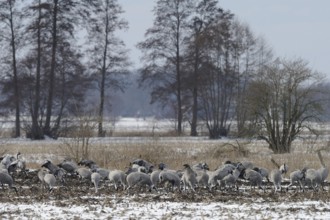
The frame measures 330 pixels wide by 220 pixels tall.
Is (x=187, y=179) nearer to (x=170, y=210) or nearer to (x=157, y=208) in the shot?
(x=157, y=208)

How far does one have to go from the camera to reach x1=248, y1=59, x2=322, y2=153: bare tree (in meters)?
32.9

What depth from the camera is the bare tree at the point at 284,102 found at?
32.9 m

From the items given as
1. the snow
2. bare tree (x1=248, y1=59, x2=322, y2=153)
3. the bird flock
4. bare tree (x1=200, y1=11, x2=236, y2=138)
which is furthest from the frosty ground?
bare tree (x1=200, y1=11, x2=236, y2=138)

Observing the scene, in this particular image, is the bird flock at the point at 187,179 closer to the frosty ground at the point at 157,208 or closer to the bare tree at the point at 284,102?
the frosty ground at the point at 157,208

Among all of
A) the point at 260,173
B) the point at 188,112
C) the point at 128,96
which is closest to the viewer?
the point at 260,173

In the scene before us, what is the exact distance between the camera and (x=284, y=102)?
3334cm

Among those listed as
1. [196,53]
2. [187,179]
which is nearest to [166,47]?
[196,53]

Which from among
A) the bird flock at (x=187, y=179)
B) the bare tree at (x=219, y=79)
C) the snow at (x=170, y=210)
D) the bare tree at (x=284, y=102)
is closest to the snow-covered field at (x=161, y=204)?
the snow at (x=170, y=210)

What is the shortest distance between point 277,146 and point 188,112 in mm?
21115

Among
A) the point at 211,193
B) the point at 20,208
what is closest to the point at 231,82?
the point at 211,193

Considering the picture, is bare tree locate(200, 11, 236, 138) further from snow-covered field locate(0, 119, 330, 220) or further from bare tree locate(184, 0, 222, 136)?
snow-covered field locate(0, 119, 330, 220)

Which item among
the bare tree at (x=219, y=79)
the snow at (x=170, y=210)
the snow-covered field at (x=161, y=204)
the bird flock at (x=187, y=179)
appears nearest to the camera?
the snow at (x=170, y=210)

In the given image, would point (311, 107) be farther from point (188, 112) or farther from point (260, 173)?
point (188, 112)

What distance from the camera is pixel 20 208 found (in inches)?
575
